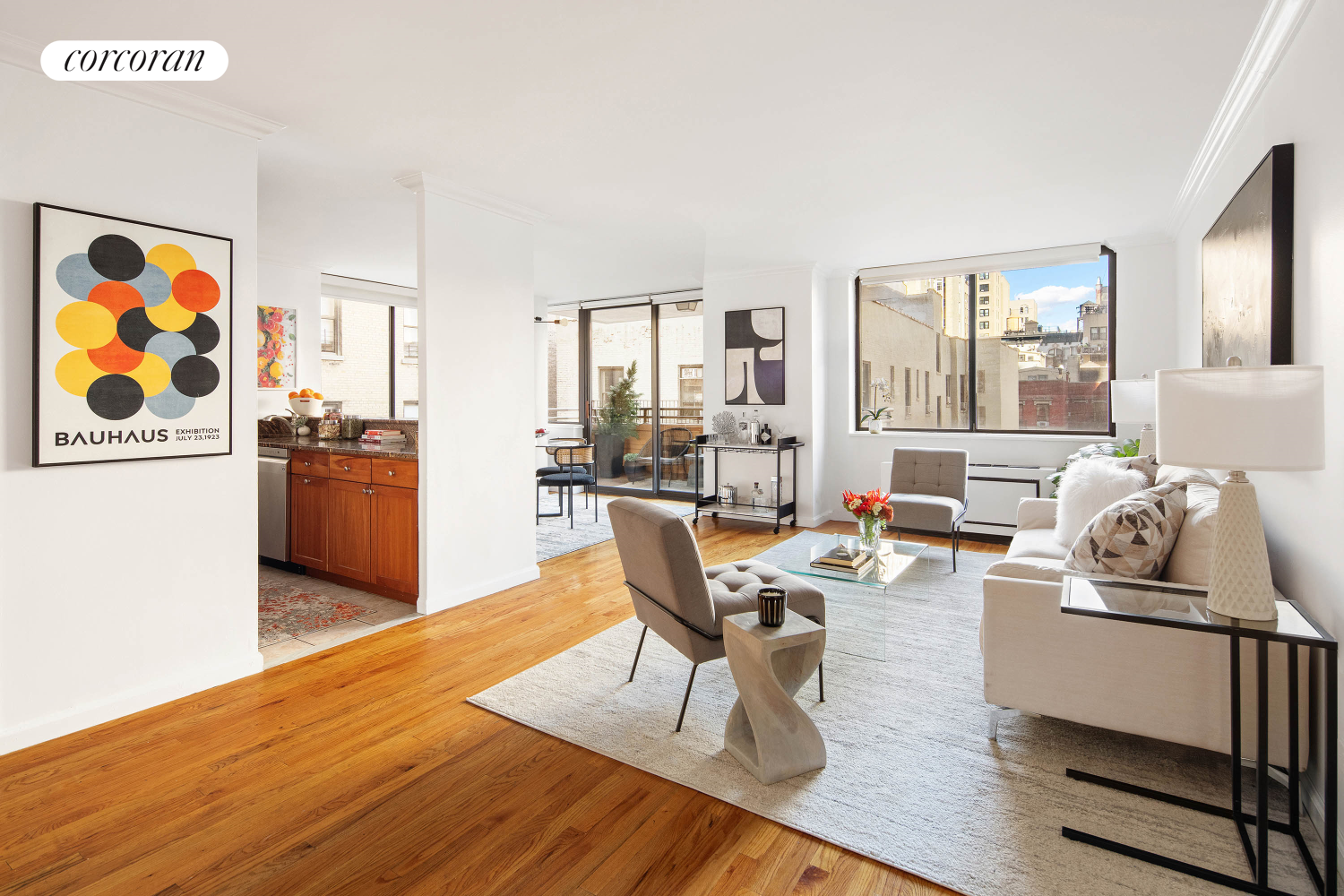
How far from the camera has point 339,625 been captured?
12.1 ft

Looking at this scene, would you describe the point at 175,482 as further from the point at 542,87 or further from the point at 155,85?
the point at 542,87

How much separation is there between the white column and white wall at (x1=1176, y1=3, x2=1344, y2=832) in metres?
3.74

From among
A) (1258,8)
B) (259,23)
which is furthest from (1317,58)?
(259,23)

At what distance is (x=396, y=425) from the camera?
482cm

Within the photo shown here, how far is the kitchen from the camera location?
12.6ft

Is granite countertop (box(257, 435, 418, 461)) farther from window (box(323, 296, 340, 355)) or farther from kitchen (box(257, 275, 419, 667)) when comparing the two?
window (box(323, 296, 340, 355))

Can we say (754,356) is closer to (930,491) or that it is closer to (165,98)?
(930,491)

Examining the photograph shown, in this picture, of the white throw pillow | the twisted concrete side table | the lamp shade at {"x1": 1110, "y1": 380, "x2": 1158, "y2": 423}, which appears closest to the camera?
the twisted concrete side table

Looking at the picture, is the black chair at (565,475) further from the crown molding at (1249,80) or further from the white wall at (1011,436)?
the crown molding at (1249,80)

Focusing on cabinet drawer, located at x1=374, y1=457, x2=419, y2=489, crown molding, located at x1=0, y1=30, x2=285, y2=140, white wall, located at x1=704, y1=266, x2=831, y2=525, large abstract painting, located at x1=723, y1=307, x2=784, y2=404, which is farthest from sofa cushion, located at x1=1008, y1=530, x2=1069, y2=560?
crown molding, located at x1=0, y1=30, x2=285, y2=140

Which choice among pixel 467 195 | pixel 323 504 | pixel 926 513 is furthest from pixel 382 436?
pixel 926 513

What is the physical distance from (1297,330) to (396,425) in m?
4.88

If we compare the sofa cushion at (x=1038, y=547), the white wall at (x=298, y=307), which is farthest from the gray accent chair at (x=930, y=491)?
the white wall at (x=298, y=307)

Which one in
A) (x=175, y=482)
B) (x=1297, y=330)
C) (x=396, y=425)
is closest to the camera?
(x=1297, y=330)
